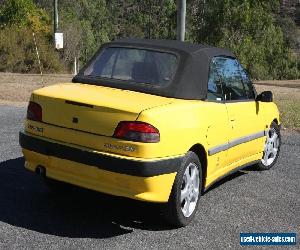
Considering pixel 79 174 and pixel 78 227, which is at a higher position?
pixel 79 174

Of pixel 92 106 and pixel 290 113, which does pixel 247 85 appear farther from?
pixel 290 113

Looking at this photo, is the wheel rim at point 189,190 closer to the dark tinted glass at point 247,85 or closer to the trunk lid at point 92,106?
the trunk lid at point 92,106

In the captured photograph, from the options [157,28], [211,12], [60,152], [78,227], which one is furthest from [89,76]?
[157,28]

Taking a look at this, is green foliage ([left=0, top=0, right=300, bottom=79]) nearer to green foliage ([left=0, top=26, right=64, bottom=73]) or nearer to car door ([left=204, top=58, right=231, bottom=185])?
green foliage ([left=0, top=26, right=64, bottom=73])

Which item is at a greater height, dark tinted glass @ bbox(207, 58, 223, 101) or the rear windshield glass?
the rear windshield glass

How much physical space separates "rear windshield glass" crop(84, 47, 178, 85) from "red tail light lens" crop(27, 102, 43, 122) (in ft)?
2.59

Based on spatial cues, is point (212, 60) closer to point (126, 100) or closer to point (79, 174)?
point (126, 100)

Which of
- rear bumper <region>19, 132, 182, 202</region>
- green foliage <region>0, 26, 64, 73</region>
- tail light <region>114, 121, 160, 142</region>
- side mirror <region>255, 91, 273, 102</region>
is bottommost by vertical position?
green foliage <region>0, 26, 64, 73</region>

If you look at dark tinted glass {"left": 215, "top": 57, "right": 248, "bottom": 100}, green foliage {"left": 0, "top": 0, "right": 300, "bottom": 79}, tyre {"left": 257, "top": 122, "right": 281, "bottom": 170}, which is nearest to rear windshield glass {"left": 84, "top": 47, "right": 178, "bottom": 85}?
dark tinted glass {"left": 215, "top": 57, "right": 248, "bottom": 100}

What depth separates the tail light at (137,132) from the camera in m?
4.23

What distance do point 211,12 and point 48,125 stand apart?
36.9 meters

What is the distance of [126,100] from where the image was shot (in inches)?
178

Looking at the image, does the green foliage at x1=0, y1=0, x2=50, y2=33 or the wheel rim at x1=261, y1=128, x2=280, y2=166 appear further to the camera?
the green foliage at x1=0, y1=0, x2=50, y2=33

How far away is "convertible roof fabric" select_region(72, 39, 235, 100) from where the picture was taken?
4.88 meters
